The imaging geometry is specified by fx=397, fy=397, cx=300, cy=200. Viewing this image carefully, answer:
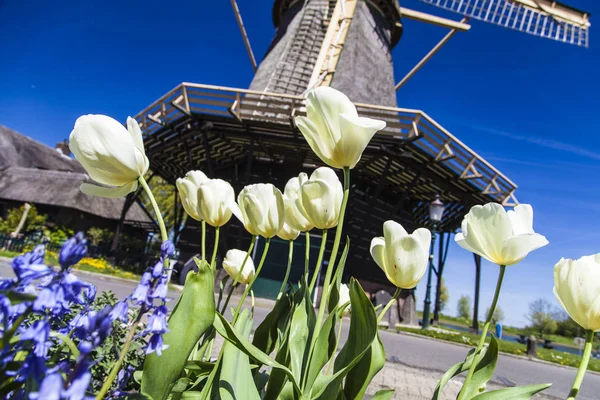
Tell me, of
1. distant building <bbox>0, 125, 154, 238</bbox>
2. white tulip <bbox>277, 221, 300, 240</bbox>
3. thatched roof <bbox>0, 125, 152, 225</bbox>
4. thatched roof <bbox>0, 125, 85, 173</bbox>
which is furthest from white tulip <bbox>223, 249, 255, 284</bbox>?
thatched roof <bbox>0, 125, 85, 173</bbox>

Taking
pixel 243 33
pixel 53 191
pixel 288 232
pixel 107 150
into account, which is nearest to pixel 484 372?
pixel 288 232

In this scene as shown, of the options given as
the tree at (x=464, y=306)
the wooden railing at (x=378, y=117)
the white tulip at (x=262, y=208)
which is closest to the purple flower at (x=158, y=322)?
the white tulip at (x=262, y=208)

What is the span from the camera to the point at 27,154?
29.5m

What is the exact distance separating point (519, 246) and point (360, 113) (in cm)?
902

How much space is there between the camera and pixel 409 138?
9422 millimetres

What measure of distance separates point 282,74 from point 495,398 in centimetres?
1323

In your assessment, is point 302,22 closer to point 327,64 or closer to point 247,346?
point 327,64

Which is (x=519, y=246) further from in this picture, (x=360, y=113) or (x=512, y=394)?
(x=360, y=113)

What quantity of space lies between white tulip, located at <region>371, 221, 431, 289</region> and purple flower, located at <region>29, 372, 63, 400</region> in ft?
2.30

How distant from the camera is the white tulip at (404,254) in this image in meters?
0.97

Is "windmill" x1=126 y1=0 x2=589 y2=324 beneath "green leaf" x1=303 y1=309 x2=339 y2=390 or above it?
above

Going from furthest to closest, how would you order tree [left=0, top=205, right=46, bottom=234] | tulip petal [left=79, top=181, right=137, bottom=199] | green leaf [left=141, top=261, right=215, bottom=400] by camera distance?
tree [left=0, top=205, right=46, bottom=234] → tulip petal [left=79, top=181, right=137, bottom=199] → green leaf [left=141, top=261, right=215, bottom=400]

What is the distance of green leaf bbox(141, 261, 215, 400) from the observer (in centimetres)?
73

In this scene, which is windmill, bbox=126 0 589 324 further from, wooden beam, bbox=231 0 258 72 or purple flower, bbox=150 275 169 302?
purple flower, bbox=150 275 169 302
